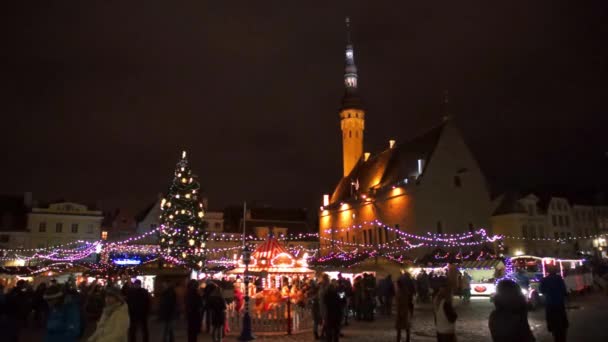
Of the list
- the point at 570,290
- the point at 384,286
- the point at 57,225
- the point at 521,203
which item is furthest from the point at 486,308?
the point at 57,225

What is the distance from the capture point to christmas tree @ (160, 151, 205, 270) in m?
39.9

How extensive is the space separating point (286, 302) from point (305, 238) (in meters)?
53.1

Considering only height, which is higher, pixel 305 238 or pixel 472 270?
pixel 305 238

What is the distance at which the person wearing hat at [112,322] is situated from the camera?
712cm

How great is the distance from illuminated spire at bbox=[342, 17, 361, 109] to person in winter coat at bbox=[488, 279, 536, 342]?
63537mm

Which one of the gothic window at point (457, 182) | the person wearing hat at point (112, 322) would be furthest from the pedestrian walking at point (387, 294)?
the gothic window at point (457, 182)

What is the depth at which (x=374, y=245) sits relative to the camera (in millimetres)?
52250

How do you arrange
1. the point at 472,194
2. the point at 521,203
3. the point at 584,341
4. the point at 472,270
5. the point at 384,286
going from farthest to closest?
1. the point at 521,203
2. the point at 472,194
3. the point at 472,270
4. the point at 384,286
5. the point at 584,341

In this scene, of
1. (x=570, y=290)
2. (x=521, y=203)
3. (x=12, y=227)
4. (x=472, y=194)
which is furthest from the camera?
(x=521, y=203)

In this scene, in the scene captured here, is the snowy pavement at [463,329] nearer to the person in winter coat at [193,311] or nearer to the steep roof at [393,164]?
the person in winter coat at [193,311]

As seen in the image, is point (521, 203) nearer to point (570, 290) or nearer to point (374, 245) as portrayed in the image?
point (374, 245)

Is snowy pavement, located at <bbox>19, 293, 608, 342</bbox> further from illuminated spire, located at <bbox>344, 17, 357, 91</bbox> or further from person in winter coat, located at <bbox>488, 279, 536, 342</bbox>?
illuminated spire, located at <bbox>344, 17, 357, 91</bbox>

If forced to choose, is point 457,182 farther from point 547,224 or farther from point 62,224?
point 62,224

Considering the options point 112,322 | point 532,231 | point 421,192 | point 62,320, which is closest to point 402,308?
point 112,322
